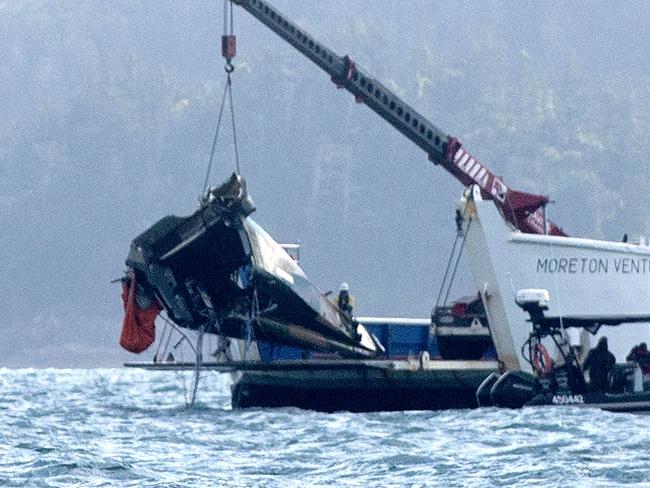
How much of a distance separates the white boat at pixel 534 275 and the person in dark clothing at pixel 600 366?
2.64 m

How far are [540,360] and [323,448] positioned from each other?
29.5 feet

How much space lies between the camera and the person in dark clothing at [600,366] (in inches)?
1361

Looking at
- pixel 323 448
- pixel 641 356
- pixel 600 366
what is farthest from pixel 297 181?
pixel 323 448

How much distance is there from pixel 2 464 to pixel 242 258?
11.3 m

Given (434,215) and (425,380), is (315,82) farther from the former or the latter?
(425,380)

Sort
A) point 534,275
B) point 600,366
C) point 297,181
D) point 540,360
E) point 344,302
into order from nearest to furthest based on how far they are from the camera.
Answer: point 600,366 < point 540,360 < point 534,275 < point 344,302 < point 297,181

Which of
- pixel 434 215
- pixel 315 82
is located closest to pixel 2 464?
pixel 434 215

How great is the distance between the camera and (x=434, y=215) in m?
176

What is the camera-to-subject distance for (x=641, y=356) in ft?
121

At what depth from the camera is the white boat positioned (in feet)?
123

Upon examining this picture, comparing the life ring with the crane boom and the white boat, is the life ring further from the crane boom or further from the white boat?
the crane boom

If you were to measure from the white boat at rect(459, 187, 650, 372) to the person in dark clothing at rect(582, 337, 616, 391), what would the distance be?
2641 millimetres

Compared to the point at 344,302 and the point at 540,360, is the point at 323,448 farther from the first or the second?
the point at 344,302

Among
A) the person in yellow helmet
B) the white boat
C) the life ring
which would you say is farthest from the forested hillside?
the life ring
